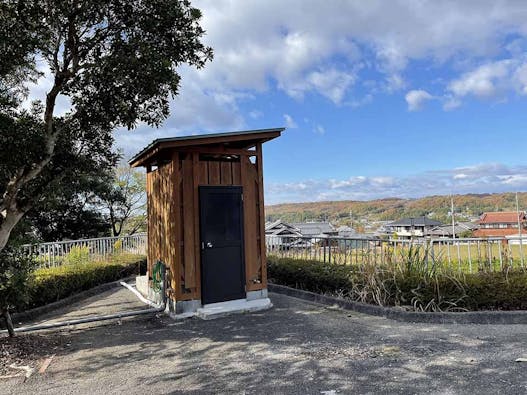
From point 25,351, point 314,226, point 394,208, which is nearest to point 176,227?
point 25,351

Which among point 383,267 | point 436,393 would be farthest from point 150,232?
point 436,393

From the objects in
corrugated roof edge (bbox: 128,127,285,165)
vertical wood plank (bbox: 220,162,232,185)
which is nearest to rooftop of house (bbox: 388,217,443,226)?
corrugated roof edge (bbox: 128,127,285,165)

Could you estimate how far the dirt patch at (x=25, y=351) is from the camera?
3.68 m

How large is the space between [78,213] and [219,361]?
42.5 ft

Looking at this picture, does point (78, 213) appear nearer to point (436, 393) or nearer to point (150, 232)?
point (150, 232)

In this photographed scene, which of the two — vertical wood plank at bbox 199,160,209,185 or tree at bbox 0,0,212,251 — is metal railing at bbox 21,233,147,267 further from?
Result: vertical wood plank at bbox 199,160,209,185

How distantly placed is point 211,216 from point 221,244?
1.45 feet

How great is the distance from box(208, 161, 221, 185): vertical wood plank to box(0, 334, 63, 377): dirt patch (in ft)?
9.29

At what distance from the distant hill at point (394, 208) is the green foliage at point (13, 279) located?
6.99 m

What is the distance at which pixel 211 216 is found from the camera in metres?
5.65

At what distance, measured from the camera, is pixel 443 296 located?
5.04 m

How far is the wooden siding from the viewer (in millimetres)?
5453

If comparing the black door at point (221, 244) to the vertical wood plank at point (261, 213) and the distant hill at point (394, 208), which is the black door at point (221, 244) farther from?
the distant hill at point (394, 208)

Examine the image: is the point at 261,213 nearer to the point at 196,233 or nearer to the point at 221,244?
the point at 221,244
